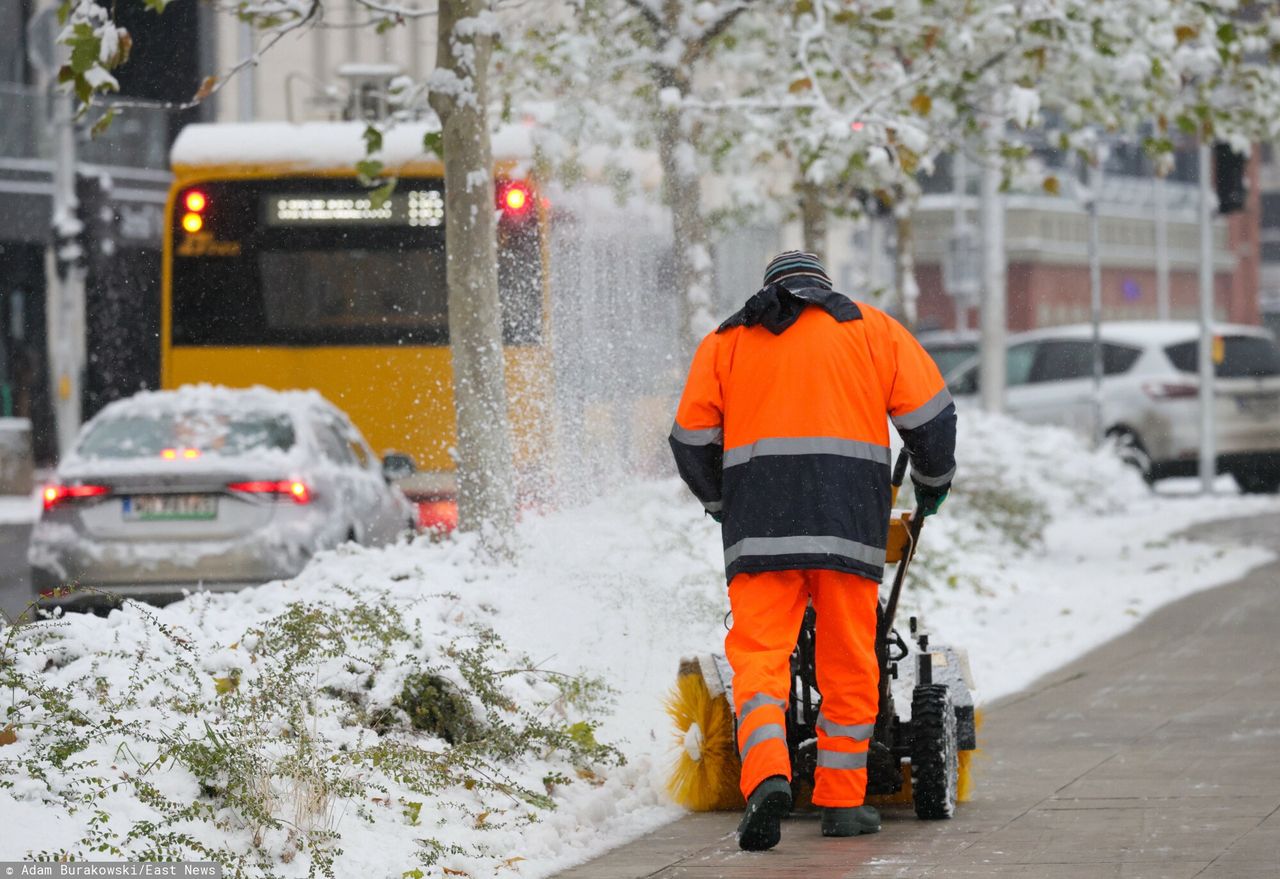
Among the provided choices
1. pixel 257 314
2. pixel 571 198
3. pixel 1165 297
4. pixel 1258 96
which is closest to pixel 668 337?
pixel 571 198

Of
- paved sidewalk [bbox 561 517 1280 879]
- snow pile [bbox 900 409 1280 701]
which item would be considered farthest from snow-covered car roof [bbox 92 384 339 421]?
paved sidewalk [bbox 561 517 1280 879]

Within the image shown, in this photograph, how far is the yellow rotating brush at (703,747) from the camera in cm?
704

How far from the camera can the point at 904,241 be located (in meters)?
21.5

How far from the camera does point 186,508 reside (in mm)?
11727

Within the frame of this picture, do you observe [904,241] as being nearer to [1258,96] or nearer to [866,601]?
[1258,96]

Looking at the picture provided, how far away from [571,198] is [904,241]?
6943 mm

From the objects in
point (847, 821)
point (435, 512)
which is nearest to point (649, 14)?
point (435, 512)

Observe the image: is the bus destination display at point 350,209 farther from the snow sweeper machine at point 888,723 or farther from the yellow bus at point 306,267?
the snow sweeper machine at point 888,723

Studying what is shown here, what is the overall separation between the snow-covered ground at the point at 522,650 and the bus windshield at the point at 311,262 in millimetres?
2895

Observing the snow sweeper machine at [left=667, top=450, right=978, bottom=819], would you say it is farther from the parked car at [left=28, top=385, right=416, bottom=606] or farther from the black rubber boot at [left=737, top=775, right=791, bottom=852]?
the parked car at [left=28, top=385, right=416, bottom=606]

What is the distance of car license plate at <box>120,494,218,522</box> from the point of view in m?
11.7

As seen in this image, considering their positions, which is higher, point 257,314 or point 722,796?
point 257,314

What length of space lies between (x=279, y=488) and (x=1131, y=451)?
44.8 ft

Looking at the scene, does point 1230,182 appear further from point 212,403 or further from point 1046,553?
point 212,403
